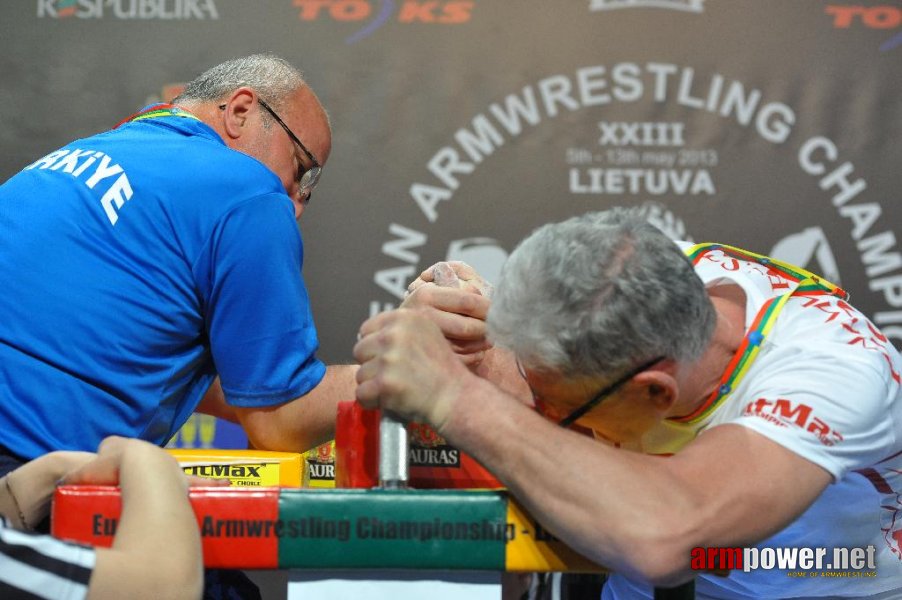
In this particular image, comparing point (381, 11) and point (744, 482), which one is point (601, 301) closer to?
point (744, 482)

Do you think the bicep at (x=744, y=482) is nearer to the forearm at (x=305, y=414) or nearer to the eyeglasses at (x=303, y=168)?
the forearm at (x=305, y=414)

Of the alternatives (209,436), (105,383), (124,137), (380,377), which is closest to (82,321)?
(105,383)

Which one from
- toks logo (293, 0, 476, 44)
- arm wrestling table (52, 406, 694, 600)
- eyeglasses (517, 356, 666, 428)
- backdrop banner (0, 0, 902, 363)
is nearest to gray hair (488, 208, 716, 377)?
eyeglasses (517, 356, 666, 428)

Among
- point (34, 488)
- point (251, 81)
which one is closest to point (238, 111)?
point (251, 81)

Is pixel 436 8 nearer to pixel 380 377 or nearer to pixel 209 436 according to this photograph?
pixel 209 436

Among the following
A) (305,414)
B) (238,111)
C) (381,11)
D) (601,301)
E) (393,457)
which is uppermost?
(381,11)

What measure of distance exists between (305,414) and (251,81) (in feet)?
2.41

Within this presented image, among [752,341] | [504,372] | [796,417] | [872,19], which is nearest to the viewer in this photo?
[796,417]

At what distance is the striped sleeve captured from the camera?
0.86 m

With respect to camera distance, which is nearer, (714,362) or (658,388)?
(658,388)

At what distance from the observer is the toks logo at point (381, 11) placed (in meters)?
2.83

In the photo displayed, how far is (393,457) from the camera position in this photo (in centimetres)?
104

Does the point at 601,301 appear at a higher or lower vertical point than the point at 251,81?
lower

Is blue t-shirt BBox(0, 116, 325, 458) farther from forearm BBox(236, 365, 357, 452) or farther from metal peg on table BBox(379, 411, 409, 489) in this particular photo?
metal peg on table BBox(379, 411, 409, 489)
